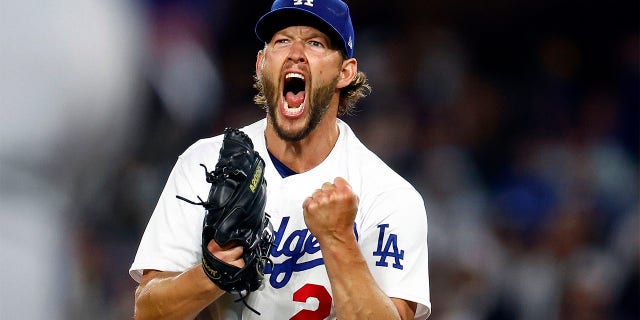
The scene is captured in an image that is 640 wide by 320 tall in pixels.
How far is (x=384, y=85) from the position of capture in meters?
5.77

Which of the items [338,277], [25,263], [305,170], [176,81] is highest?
[176,81]

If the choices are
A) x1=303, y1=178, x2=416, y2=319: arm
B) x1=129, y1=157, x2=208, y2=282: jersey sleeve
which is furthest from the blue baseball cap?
x1=303, y1=178, x2=416, y2=319: arm

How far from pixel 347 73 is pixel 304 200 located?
61 cm

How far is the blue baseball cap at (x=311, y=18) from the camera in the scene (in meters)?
3.00

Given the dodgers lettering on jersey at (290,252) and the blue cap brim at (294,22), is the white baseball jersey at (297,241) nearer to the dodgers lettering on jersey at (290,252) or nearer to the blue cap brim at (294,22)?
the dodgers lettering on jersey at (290,252)

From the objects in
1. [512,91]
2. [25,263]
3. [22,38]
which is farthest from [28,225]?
[512,91]

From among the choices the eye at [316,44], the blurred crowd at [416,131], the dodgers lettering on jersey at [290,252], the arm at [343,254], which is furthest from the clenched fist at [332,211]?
the blurred crowd at [416,131]

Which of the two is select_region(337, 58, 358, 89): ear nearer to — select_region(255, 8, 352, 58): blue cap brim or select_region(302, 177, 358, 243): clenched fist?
select_region(255, 8, 352, 58): blue cap brim

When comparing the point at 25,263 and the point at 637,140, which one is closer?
the point at 25,263

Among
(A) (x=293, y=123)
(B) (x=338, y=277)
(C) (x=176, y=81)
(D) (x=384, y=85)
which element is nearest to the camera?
(B) (x=338, y=277)

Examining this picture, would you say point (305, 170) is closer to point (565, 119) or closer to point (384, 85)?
point (384, 85)

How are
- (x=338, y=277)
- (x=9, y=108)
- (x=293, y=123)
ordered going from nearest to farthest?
1. (x=338, y=277)
2. (x=293, y=123)
3. (x=9, y=108)

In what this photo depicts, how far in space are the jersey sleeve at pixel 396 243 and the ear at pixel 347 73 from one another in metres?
0.45

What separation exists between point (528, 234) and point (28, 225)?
295cm
